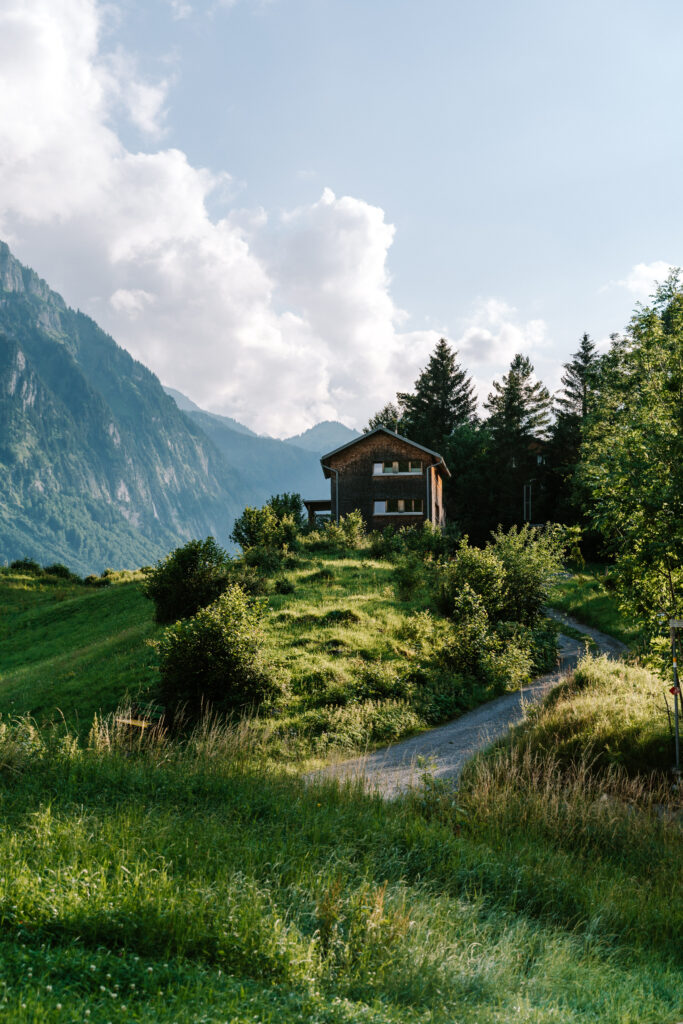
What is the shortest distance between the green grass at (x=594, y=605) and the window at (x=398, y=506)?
13572 millimetres

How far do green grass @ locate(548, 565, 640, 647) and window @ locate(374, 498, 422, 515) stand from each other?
13.6 m

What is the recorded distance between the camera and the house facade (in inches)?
1779

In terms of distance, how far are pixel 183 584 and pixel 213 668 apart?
7702 millimetres

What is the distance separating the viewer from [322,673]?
1636cm

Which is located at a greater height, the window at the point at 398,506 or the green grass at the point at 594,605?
the window at the point at 398,506

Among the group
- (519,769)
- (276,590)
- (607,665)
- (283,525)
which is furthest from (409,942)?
(283,525)

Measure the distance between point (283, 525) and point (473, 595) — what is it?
16784 millimetres

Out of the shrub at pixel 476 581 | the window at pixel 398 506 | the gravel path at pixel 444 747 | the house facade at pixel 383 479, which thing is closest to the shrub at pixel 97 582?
the house facade at pixel 383 479

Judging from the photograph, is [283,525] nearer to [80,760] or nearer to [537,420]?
[80,760]

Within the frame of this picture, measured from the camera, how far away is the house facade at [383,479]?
45188mm

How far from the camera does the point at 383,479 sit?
149ft

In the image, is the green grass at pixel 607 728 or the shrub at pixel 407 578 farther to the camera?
the shrub at pixel 407 578

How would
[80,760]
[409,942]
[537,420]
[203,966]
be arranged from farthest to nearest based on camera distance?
1. [537,420]
2. [80,760]
3. [409,942]
4. [203,966]

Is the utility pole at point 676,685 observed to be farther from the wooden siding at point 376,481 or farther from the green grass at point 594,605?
the wooden siding at point 376,481
